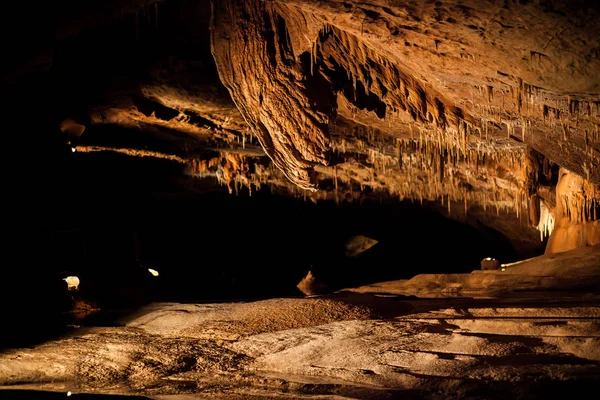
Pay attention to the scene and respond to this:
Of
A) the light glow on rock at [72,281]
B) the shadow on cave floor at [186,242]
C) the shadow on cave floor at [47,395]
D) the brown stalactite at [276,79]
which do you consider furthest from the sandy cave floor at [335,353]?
the light glow on rock at [72,281]

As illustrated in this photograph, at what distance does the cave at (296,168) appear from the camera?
15.3ft

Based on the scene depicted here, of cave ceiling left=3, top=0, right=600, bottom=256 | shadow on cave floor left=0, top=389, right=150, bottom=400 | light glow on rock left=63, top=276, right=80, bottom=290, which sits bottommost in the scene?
shadow on cave floor left=0, top=389, right=150, bottom=400

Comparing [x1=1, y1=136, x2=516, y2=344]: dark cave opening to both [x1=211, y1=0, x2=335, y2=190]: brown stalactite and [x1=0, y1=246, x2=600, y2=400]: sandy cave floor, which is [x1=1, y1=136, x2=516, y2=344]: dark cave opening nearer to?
[x1=0, y1=246, x2=600, y2=400]: sandy cave floor

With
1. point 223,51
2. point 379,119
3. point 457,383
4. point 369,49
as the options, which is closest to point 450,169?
point 379,119

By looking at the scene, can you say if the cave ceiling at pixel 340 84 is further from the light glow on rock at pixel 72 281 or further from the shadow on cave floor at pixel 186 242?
the light glow on rock at pixel 72 281

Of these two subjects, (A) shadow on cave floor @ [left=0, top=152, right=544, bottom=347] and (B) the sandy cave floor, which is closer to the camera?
(B) the sandy cave floor

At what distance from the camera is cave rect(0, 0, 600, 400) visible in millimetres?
4648

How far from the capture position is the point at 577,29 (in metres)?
4.41

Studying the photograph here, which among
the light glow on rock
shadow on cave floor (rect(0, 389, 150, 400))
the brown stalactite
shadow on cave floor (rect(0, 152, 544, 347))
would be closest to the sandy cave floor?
shadow on cave floor (rect(0, 389, 150, 400))

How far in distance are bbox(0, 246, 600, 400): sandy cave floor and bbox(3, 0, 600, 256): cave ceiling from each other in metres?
2.30

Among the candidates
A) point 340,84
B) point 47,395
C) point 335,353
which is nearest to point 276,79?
point 340,84

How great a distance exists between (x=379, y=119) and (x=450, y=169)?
3.70 m

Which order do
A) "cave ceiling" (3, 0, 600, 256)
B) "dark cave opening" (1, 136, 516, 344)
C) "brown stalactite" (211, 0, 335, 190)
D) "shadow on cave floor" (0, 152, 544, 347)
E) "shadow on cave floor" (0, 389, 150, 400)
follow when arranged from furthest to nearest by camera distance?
"dark cave opening" (1, 136, 516, 344), "shadow on cave floor" (0, 152, 544, 347), "brown stalactite" (211, 0, 335, 190), "cave ceiling" (3, 0, 600, 256), "shadow on cave floor" (0, 389, 150, 400)

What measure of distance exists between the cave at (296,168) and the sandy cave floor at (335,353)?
0.04 m
